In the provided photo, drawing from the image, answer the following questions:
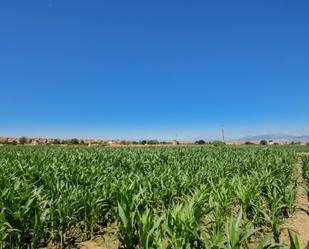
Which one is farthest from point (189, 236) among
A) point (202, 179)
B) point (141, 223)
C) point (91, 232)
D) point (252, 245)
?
point (202, 179)

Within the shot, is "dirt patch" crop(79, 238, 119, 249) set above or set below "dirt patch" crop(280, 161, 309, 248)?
above

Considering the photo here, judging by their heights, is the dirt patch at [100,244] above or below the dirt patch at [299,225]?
above

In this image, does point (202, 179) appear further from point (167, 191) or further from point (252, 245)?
point (252, 245)

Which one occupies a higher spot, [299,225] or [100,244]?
[100,244]

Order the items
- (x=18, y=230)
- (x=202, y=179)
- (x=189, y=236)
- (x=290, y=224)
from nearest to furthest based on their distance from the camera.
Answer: (x=189, y=236)
(x=18, y=230)
(x=290, y=224)
(x=202, y=179)

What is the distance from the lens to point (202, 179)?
29.2ft

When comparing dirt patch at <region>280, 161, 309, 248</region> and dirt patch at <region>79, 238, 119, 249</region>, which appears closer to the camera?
dirt patch at <region>79, 238, 119, 249</region>

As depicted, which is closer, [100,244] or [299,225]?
[100,244]

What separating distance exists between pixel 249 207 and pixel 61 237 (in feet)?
13.1

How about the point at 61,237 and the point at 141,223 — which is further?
the point at 61,237

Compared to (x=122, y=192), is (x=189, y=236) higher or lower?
lower

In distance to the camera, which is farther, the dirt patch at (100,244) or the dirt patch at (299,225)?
the dirt patch at (299,225)

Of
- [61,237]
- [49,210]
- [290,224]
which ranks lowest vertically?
[290,224]

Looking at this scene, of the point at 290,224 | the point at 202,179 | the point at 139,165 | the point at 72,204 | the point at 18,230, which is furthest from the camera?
the point at 139,165
